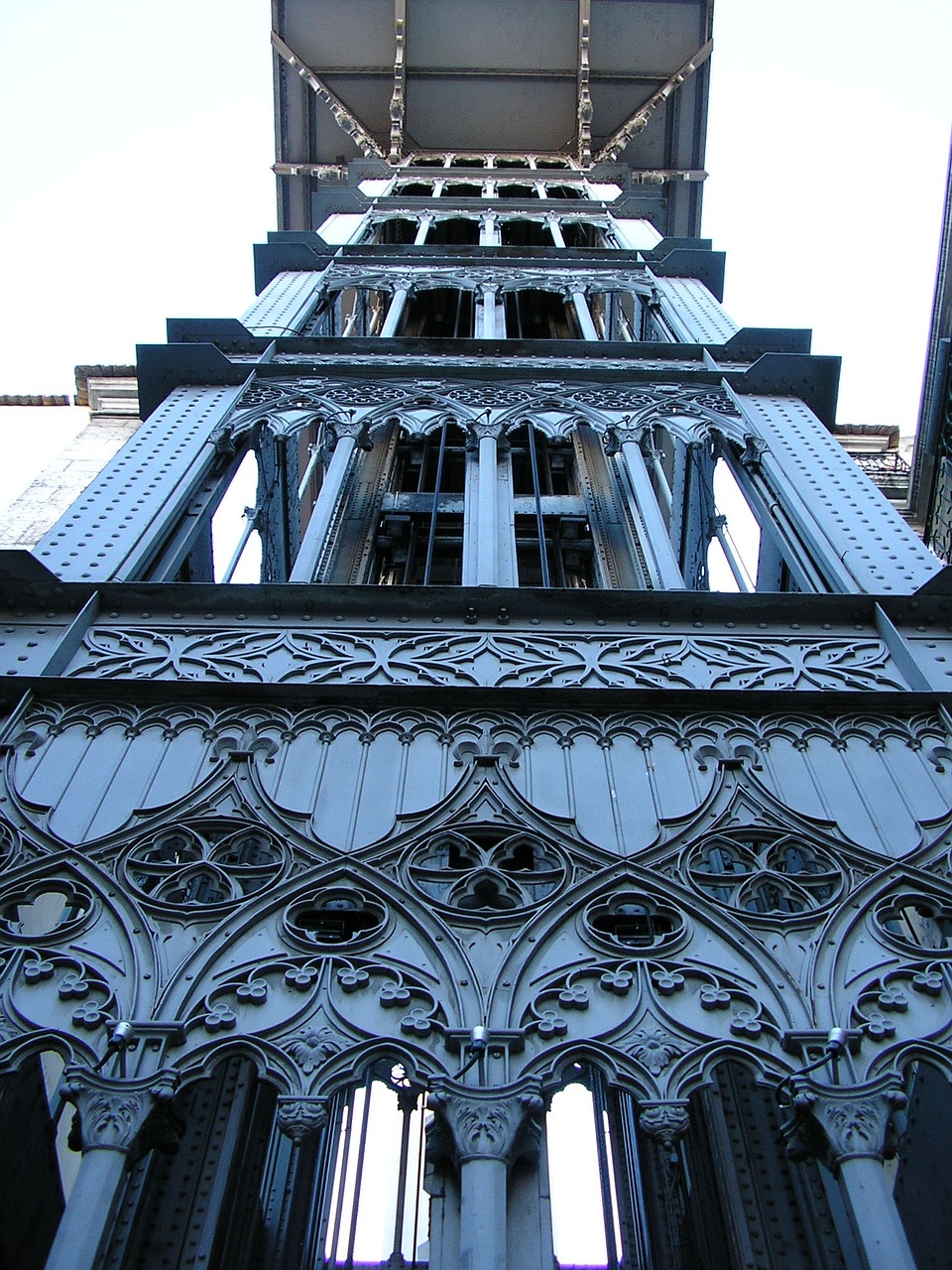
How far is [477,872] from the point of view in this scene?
5977 millimetres

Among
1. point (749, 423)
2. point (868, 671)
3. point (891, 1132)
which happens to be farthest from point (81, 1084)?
point (749, 423)

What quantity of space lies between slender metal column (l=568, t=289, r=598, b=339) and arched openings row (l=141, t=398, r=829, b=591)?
164 cm

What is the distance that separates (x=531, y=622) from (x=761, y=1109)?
10.3 ft

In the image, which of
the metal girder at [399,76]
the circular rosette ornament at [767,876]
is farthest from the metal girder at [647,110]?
the circular rosette ornament at [767,876]

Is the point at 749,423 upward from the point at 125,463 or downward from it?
upward

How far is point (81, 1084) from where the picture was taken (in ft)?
16.0

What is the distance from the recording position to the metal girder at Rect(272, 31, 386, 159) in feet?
93.7

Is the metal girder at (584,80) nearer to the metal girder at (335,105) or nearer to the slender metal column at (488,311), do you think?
the metal girder at (335,105)

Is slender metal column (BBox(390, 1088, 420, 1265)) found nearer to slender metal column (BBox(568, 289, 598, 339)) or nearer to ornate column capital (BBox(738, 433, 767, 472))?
ornate column capital (BBox(738, 433, 767, 472))

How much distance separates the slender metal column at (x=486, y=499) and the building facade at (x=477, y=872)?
0.04 metres

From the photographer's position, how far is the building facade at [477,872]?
501 centimetres

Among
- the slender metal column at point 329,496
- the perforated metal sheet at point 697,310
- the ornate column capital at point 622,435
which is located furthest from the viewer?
the perforated metal sheet at point 697,310

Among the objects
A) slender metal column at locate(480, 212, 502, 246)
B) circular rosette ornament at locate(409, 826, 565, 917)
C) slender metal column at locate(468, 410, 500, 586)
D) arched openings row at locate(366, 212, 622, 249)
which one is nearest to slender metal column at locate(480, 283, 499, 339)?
slender metal column at locate(468, 410, 500, 586)

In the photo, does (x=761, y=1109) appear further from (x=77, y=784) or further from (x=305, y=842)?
(x=77, y=784)
